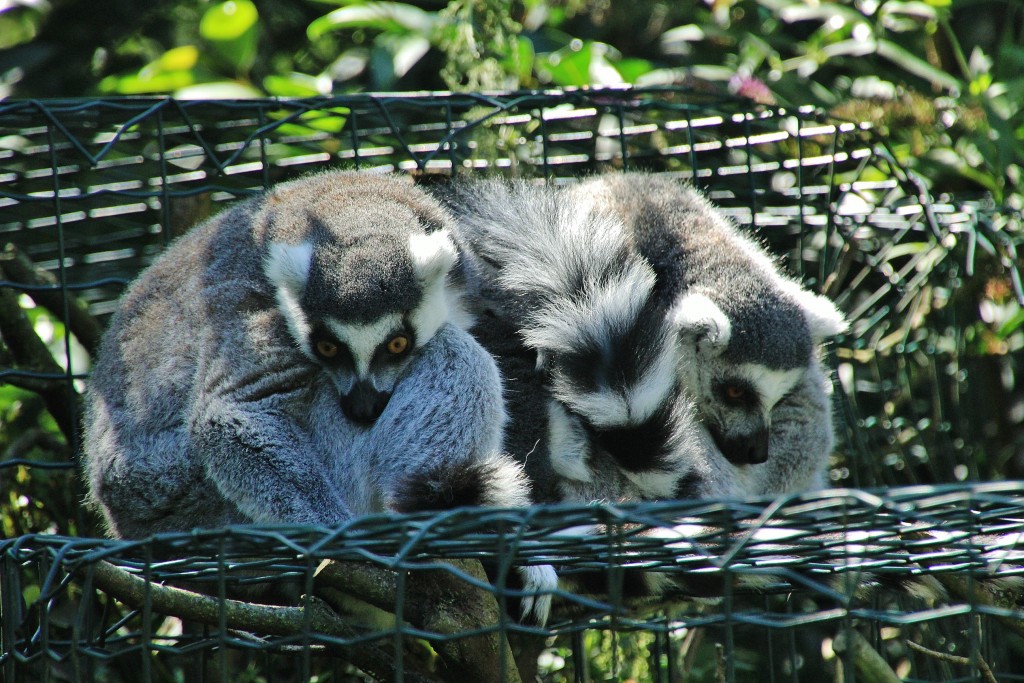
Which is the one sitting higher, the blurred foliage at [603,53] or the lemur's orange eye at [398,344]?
the blurred foliage at [603,53]

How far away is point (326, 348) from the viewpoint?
2613 mm

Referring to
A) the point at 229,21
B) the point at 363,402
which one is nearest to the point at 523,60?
the point at 229,21

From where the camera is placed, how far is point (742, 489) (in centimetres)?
317

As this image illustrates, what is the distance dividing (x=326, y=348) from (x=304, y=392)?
14 centimetres

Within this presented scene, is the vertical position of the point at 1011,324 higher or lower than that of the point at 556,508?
higher

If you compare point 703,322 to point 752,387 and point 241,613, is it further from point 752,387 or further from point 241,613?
point 241,613

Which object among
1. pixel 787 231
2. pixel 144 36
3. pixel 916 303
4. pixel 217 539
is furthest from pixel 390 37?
pixel 217 539

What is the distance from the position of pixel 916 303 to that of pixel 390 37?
103 inches

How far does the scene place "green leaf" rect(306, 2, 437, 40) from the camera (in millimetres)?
4371

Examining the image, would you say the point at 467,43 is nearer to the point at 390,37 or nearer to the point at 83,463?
the point at 390,37

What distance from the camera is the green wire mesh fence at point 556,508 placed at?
1.61 m

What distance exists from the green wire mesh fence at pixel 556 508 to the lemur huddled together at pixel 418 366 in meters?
0.27

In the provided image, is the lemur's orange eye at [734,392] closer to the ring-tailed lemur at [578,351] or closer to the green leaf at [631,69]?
the ring-tailed lemur at [578,351]

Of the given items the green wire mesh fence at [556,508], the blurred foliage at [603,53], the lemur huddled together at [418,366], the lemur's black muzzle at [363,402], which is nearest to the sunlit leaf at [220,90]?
the blurred foliage at [603,53]
